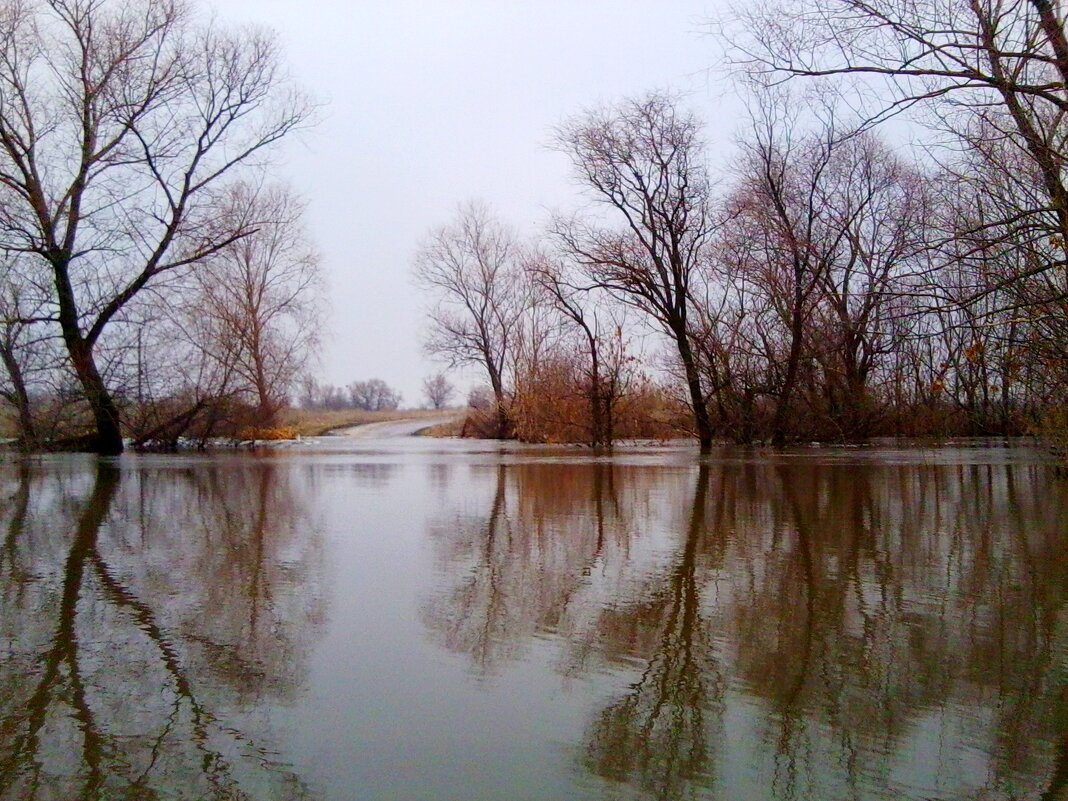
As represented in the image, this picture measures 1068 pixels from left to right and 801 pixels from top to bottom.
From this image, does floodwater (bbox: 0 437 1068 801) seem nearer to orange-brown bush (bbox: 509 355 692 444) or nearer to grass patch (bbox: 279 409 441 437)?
orange-brown bush (bbox: 509 355 692 444)

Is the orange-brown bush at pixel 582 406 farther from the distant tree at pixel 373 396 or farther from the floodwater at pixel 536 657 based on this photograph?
the distant tree at pixel 373 396

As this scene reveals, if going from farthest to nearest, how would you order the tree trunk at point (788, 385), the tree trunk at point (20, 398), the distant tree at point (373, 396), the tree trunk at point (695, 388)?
the distant tree at point (373, 396) → the tree trunk at point (695, 388) → the tree trunk at point (788, 385) → the tree trunk at point (20, 398)

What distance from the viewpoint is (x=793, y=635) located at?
15.5 ft

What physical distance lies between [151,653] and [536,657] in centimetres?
177

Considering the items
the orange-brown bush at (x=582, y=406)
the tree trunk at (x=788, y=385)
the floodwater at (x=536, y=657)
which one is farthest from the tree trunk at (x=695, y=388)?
the floodwater at (x=536, y=657)

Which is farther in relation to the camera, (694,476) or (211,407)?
(211,407)

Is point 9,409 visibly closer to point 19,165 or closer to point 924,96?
point 19,165

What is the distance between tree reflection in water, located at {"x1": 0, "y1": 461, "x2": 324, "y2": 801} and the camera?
Answer: 9.96 feet

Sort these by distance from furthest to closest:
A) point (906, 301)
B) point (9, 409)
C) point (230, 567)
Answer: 1. point (9, 409)
2. point (906, 301)
3. point (230, 567)

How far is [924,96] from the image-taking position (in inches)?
341

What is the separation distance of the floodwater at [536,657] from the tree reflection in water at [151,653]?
0.06 feet

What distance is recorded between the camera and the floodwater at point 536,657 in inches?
120

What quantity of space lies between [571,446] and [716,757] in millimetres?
27639

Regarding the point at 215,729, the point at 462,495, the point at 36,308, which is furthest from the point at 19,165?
the point at 215,729
